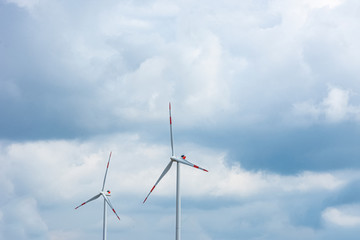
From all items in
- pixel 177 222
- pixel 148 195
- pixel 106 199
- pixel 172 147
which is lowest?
pixel 177 222

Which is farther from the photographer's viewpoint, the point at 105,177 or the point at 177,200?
the point at 105,177

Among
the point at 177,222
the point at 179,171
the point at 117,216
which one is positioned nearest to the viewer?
the point at 177,222

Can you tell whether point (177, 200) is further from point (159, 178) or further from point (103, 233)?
point (103, 233)

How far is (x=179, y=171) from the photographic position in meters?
112

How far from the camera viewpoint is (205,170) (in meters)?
105

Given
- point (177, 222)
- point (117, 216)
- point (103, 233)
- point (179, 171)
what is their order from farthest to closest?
point (103, 233) < point (117, 216) < point (179, 171) < point (177, 222)

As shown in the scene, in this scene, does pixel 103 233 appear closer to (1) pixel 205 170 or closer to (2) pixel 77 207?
(2) pixel 77 207

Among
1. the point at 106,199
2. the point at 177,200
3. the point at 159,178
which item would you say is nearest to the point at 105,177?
the point at 106,199

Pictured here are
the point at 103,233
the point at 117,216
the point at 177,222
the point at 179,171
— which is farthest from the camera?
the point at 103,233

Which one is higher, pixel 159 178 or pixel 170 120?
pixel 170 120

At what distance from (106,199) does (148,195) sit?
65.8m

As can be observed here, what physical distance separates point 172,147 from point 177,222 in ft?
58.3

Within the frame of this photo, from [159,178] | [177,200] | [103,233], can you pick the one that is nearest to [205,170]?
[177,200]

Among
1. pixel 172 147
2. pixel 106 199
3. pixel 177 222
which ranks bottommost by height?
pixel 177 222
